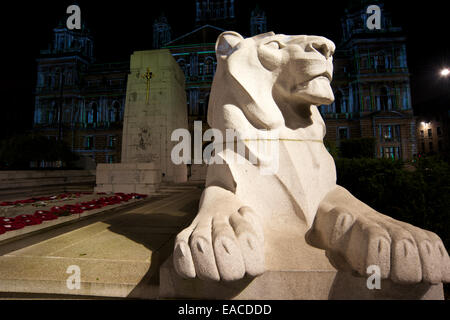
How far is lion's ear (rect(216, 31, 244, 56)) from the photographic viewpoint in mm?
1685

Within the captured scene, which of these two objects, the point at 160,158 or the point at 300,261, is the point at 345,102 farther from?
the point at 300,261

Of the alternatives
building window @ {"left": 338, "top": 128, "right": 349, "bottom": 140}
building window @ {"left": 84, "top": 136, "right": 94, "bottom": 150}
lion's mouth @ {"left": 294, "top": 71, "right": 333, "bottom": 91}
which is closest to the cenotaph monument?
lion's mouth @ {"left": 294, "top": 71, "right": 333, "bottom": 91}

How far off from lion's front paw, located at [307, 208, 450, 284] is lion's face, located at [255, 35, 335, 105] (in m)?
0.82

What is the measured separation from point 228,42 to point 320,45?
2.01 feet

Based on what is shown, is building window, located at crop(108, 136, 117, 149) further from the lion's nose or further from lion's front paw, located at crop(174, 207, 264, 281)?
lion's front paw, located at crop(174, 207, 264, 281)

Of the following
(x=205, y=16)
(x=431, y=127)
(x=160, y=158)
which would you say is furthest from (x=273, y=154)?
(x=431, y=127)

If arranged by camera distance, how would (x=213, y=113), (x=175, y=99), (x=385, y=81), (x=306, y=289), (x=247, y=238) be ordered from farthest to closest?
(x=385, y=81) < (x=175, y=99) < (x=213, y=113) < (x=306, y=289) < (x=247, y=238)

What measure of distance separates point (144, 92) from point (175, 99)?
1280mm

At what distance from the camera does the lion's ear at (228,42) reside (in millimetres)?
1685

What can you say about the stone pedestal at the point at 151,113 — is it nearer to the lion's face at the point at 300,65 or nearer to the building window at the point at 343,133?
the lion's face at the point at 300,65

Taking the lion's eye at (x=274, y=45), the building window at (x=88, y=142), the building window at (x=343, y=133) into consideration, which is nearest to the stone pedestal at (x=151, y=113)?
the lion's eye at (x=274, y=45)

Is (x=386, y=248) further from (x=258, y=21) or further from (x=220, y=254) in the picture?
(x=258, y=21)

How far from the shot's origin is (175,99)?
1033 cm

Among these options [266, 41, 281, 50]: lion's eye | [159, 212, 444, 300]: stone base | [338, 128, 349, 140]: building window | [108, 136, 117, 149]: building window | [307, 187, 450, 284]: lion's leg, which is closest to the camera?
[307, 187, 450, 284]: lion's leg
